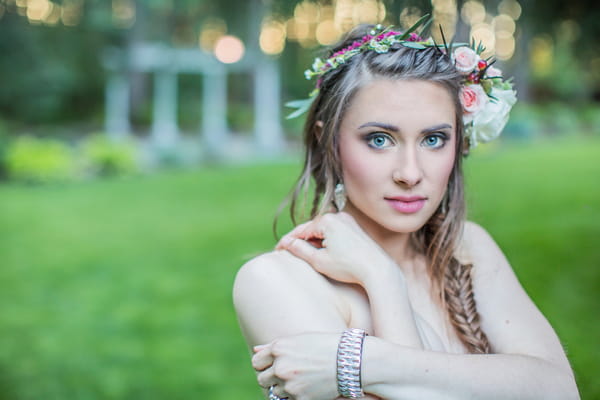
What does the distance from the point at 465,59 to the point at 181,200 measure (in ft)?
32.2

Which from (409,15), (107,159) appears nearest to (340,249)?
(409,15)

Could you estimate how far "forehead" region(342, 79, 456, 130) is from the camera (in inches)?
60.8

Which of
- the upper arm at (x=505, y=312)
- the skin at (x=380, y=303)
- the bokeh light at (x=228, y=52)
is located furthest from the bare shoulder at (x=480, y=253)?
the bokeh light at (x=228, y=52)

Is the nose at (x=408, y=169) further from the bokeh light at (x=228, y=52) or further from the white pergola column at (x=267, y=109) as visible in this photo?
the white pergola column at (x=267, y=109)

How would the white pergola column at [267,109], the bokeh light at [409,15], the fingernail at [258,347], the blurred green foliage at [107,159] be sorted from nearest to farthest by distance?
the fingernail at [258,347] < the bokeh light at [409,15] < the blurred green foliage at [107,159] < the white pergola column at [267,109]

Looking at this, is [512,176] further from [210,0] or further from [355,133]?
[355,133]

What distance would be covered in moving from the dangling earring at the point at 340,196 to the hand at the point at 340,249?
5 cm

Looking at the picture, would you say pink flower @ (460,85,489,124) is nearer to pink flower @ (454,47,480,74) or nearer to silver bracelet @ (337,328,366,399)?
pink flower @ (454,47,480,74)

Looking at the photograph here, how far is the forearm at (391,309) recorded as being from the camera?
4.81ft

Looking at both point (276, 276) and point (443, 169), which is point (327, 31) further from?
point (276, 276)

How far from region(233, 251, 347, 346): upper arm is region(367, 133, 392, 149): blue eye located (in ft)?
1.12

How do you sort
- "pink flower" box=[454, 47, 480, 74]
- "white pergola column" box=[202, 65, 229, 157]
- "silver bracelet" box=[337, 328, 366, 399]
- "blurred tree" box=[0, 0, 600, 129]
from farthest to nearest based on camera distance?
1. "white pergola column" box=[202, 65, 229, 157]
2. "blurred tree" box=[0, 0, 600, 129]
3. "pink flower" box=[454, 47, 480, 74]
4. "silver bracelet" box=[337, 328, 366, 399]

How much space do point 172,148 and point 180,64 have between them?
4.22 metres

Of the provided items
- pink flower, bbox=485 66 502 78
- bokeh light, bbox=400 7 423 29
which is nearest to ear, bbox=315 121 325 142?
pink flower, bbox=485 66 502 78
